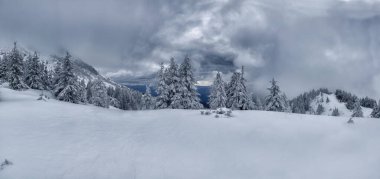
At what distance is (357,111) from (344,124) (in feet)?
222

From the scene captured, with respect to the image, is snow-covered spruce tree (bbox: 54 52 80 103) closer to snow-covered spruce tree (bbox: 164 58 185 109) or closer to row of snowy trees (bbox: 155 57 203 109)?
row of snowy trees (bbox: 155 57 203 109)

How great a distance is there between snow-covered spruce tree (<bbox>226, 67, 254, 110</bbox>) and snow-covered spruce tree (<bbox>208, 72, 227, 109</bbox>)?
7.91 ft

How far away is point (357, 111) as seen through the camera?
2835 inches

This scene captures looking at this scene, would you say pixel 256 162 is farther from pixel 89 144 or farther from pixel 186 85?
pixel 186 85

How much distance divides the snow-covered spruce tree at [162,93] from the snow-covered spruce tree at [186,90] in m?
1.66

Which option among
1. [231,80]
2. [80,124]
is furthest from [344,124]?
[231,80]

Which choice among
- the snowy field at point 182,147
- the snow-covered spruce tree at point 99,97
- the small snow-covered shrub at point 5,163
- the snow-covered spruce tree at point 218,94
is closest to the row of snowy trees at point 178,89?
the snow-covered spruce tree at point 218,94

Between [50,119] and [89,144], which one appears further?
[50,119]

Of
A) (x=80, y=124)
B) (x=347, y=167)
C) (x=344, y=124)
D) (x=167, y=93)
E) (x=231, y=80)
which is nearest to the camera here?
(x=347, y=167)

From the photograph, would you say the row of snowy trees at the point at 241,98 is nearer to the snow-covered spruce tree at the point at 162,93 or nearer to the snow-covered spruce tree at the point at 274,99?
the snow-covered spruce tree at the point at 274,99

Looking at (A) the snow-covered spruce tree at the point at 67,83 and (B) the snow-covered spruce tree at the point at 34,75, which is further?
(B) the snow-covered spruce tree at the point at 34,75

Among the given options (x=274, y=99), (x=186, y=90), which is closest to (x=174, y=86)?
(x=186, y=90)

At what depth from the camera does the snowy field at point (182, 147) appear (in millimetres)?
9031

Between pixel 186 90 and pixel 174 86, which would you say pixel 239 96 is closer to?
pixel 186 90
